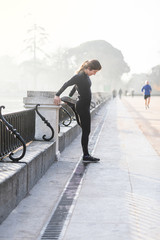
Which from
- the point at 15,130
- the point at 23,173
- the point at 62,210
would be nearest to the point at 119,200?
the point at 62,210

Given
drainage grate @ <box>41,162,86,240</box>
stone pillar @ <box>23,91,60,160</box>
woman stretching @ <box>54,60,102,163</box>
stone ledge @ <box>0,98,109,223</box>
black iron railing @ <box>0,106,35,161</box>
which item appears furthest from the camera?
stone pillar @ <box>23,91,60,160</box>

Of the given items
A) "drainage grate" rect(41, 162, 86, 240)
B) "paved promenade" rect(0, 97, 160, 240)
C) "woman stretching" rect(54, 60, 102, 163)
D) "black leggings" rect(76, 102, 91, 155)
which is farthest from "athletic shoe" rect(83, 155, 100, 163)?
"drainage grate" rect(41, 162, 86, 240)

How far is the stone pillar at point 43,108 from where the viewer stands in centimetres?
698

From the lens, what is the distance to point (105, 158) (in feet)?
25.1

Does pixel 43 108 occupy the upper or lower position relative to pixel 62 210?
upper

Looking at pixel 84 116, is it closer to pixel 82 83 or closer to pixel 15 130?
pixel 82 83

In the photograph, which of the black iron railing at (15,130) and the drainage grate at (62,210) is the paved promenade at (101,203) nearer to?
the drainage grate at (62,210)

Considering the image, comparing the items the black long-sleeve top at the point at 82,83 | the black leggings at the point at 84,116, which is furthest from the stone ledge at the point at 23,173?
the black long-sleeve top at the point at 82,83

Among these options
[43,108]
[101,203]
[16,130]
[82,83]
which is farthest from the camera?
[43,108]

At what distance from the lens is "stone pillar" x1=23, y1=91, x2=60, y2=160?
6984 millimetres

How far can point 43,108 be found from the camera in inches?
281

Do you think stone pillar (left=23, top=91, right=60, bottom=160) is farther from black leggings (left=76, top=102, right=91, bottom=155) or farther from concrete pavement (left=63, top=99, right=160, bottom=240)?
concrete pavement (left=63, top=99, right=160, bottom=240)

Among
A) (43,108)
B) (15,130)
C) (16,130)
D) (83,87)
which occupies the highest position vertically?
(83,87)

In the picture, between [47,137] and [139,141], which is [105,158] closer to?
[47,137]
